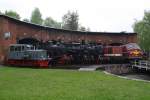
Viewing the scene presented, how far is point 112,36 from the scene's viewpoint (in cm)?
5041

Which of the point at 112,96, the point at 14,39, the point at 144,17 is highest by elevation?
the point at 144,17

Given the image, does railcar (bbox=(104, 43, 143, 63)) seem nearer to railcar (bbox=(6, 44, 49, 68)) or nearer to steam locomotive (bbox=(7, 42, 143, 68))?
steam locomotive (bbox=(7, 42, 143, 68))

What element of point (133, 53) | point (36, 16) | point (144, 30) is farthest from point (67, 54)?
point (36, 16)

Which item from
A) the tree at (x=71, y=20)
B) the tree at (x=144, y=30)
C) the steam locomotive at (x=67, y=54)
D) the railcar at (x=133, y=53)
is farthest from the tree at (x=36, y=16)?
the railcar at (x=133, y=53)

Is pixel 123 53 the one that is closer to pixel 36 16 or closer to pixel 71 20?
pixel 71 20

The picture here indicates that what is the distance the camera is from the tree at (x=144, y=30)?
70.5 meters

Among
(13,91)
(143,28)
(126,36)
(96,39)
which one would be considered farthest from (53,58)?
(143,28)

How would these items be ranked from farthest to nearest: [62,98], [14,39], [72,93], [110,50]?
[110,50]
[14,39]
[72,93]
[62,98]

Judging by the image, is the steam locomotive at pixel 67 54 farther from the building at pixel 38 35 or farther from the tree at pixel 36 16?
the tree at pixel 36 16

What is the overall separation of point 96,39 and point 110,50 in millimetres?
10653

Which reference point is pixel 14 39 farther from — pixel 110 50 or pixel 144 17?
pixel 144 17

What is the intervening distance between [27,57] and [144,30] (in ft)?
155

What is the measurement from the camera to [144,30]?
2867 inches

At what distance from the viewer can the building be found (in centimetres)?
3328
